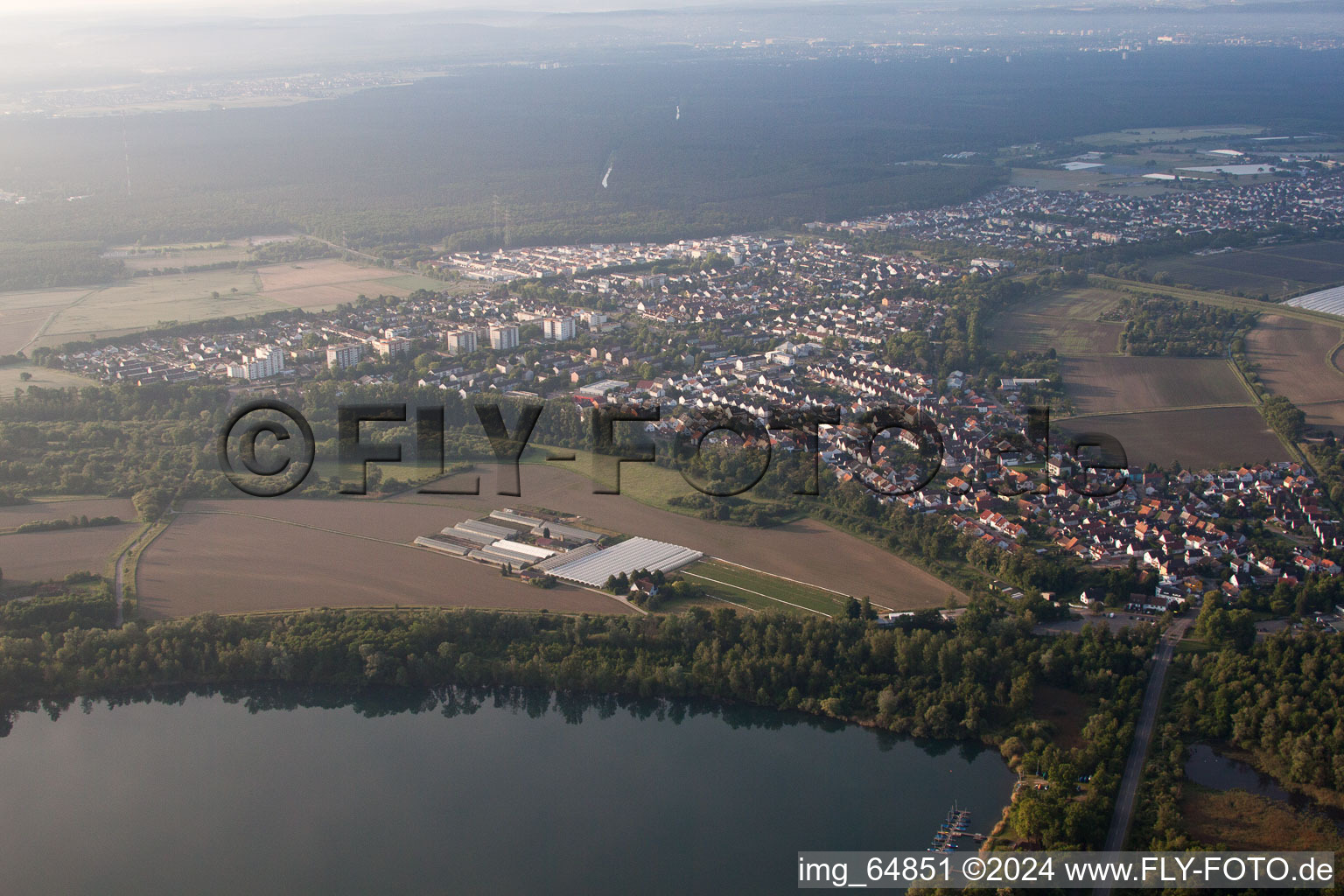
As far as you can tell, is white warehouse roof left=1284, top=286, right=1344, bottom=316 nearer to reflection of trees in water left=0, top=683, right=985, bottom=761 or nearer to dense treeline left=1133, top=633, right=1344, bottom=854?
dense treeline left=1133, top=633, right=1344, bottom=854

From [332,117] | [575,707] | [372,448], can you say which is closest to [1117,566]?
[575,707]

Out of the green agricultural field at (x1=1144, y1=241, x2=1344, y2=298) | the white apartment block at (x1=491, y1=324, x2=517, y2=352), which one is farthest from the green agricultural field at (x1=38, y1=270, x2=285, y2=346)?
the green agricultural field at (x1=1144, y1=241, x2=1344, y2=298)

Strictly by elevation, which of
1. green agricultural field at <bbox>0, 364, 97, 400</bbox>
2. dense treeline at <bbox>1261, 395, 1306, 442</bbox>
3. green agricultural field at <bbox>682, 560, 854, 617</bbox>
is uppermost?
dense treeline at <bbox>1261, 395, 1306, 442</bbox>

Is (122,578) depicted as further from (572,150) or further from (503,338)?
(572,150)

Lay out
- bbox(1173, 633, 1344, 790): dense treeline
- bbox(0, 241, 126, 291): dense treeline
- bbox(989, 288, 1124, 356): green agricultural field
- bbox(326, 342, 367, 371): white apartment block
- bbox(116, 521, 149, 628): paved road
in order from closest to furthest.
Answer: bbox(1173, 633, 1344, 790): dense treeline → bbox(116, 521, 149, 628): paved road → bbox(326, 342, 367, 371): white apartment block → bbox(989, 288, 1124, 356): green agricultural field → bbox(0, 241, 126, 291): dense treeline

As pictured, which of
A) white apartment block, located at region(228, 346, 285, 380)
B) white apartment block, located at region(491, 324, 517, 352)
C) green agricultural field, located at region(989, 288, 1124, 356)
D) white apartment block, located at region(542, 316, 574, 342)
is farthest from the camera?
white apartment block, located at region(542, 316, 574, 342)

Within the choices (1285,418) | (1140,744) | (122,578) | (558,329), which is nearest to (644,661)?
(1140,744)
